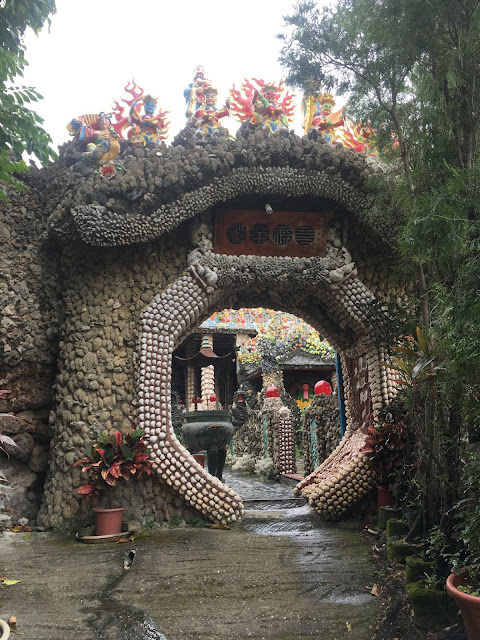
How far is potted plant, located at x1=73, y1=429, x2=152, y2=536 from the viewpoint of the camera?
5.24m

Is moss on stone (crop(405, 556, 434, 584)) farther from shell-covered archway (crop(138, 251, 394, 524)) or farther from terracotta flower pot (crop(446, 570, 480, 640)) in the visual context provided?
shell-covered archway (crop(138, 251, 394, 524))

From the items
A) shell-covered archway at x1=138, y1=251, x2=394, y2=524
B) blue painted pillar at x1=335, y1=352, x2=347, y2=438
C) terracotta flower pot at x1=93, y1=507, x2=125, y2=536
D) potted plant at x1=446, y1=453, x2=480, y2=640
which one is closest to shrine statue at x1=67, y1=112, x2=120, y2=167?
shell-covered archway at x1=138, y1=251, x2=394, y2=524

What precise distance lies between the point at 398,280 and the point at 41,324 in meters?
4.30

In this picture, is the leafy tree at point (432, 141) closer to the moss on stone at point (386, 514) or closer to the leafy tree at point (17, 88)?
the moss on stone at point (386, 514)

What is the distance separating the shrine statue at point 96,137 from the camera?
6.00m

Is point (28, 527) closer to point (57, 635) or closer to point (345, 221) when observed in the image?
point (57, 635)

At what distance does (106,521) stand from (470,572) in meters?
3.69

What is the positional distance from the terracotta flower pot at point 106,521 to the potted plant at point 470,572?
336 cm

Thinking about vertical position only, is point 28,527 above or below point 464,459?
below

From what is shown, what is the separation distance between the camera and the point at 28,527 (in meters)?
5.47

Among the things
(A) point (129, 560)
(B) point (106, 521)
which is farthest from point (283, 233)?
(A) point (129, 560)

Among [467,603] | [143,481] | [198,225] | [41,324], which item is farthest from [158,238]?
[467,603]

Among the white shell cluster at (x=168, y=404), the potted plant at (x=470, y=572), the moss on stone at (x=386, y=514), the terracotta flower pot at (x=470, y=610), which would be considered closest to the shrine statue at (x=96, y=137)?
the white shell cluster at (x=168, y=404)

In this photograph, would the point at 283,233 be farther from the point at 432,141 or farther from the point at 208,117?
the point at 432,141
